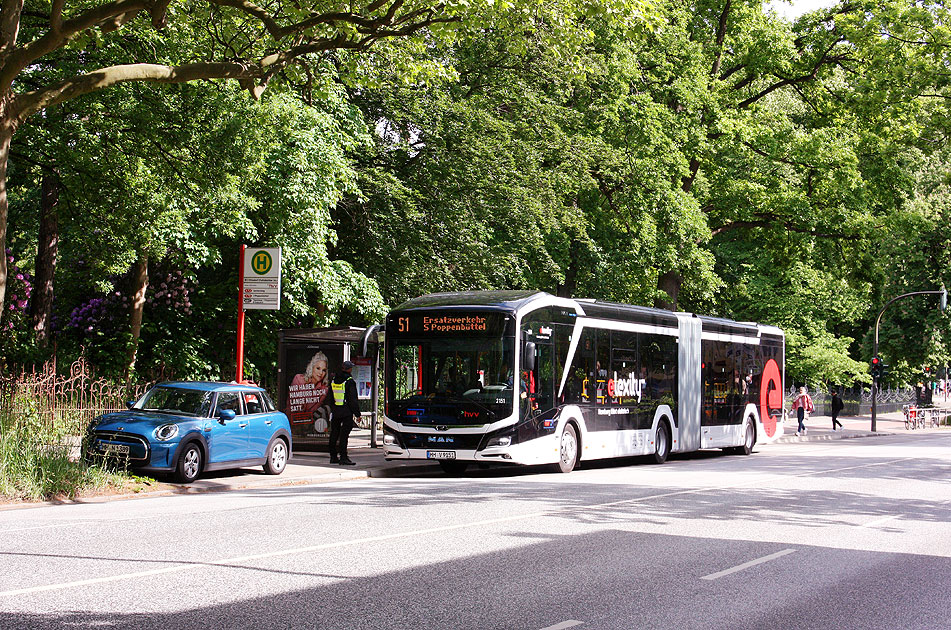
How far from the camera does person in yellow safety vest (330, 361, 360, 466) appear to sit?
1998 centimetres

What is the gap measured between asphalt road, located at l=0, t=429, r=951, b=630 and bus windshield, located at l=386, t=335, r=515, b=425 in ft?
10.0

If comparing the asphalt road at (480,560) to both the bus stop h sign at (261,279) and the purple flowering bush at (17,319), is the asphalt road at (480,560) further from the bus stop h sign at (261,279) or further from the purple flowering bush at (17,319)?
the purple flowering bush at (17,319)

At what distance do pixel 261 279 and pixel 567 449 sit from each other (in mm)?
6837

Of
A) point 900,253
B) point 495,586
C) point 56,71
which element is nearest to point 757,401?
point 56,71

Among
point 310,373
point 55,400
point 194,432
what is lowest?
point 194,432

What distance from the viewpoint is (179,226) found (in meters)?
21.1

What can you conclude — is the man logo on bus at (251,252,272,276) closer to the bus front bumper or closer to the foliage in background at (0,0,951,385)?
the foliage in background at (0,0,951,385)

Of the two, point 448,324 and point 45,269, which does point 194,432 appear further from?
point 45,269

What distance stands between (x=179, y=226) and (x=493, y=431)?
8201mm

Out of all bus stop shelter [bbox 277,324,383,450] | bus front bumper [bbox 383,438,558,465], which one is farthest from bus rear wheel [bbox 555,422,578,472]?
bus stop shelter [bbox 277,324,383,450]

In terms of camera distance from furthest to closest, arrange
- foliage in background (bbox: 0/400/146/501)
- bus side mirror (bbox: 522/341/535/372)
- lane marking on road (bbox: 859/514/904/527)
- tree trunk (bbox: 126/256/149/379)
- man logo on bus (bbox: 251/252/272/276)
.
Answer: tree trunk (bbox: 126/256/149/379)
bus side mirror (bbox: 522/341/535/372)
man logo on bus (bbox: 251/252/272/276)
foliage in background (bbox: 0/400/146/501)
lane marking on road (bbox: 859/514/904/527)

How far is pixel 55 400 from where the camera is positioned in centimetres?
1786

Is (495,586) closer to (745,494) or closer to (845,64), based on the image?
(745,494)

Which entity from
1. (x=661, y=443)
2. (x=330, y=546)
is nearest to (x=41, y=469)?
(x=330, y=546)
